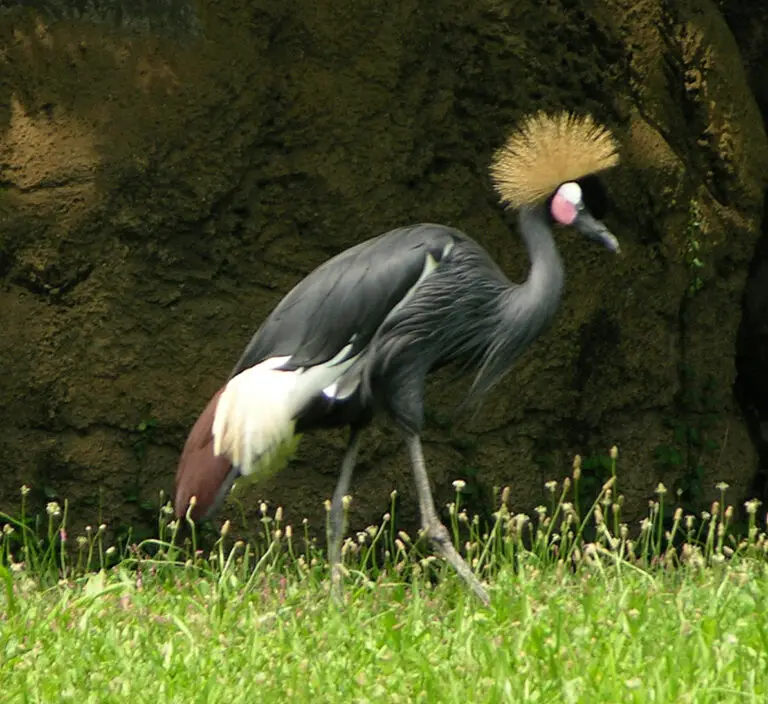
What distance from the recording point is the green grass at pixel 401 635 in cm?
306

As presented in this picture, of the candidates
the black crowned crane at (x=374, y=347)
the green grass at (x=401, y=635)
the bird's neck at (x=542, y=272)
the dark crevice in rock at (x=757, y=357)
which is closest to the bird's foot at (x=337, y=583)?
the green grass at (x=401, y=635)

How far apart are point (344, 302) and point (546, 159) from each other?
Result: 2.56 ft

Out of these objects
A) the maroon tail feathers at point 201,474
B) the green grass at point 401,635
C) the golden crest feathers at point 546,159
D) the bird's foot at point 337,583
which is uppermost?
the golden crest feathers at point 546,159

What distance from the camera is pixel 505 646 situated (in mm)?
3309

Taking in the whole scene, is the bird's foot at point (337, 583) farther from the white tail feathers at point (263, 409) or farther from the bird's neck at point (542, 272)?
the bird's neck at point (542, 272)

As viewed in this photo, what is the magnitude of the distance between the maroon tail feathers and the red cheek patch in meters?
1.13

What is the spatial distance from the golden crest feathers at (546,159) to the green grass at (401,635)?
3.24 feet

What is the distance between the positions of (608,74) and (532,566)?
204cm

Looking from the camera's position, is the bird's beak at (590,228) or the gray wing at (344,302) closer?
the gray wing at (344,302)

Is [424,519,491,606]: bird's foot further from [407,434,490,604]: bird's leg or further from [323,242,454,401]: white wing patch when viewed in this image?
[323,242,454,401]: white wing patch

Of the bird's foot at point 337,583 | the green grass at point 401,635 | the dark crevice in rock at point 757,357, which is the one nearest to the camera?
the green grass at point 401,635

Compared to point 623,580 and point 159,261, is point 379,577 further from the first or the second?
point 159,261

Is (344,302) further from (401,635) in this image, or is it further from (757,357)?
(757,357)

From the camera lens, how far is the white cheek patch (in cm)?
469
